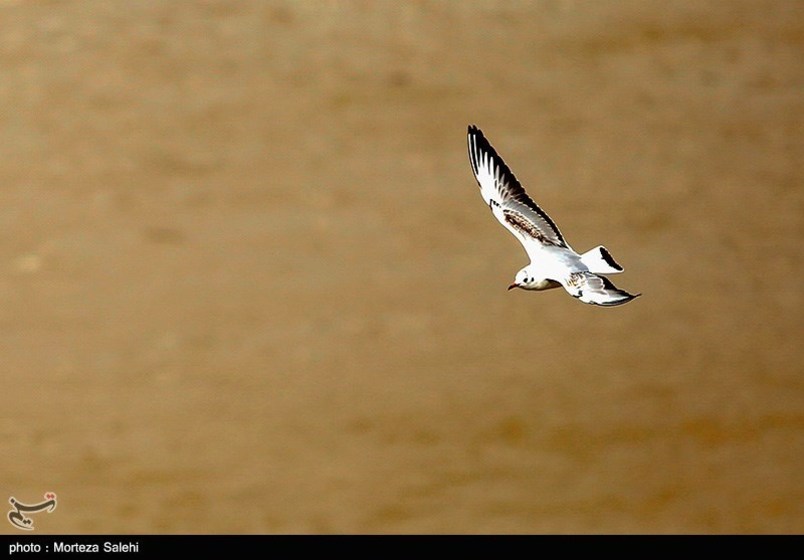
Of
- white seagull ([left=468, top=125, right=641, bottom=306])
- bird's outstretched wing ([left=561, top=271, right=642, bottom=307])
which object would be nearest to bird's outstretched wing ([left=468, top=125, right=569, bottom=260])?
white seagull ([left=468, top=125, right=641, bottom=306])

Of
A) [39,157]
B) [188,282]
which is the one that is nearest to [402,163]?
[188,282]

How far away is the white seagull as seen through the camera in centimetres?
345

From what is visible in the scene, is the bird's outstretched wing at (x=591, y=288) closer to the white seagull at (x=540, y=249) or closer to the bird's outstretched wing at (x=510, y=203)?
the white seagull at (x=540, y=249)

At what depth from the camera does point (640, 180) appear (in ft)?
25.2

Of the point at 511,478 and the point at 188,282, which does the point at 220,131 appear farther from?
the point at 511,478

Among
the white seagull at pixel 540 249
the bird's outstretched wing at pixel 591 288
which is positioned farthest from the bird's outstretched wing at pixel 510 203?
the bird's outstretched wing at pixel 591 288

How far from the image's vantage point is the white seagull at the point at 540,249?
3447mm

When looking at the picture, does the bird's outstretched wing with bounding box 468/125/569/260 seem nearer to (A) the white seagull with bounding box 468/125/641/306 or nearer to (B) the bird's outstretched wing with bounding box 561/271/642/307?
(A) the white seagull with bounding box 468/125/641/306

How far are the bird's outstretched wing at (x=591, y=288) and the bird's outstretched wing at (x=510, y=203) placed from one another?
0.39 metres

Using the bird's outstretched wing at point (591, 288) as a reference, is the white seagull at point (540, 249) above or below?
above

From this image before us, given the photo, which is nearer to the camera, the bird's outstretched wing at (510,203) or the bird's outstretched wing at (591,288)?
the bird's outstretched wing at (591,288)

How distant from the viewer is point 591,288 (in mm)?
3438

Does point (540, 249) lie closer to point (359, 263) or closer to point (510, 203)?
point (510, 203)
